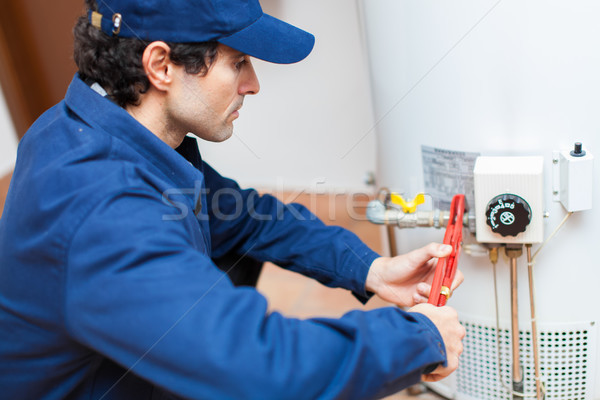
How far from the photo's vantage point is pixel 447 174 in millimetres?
1008

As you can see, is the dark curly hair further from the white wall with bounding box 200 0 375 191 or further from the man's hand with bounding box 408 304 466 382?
the white wall with bounding box 200 0 375 191

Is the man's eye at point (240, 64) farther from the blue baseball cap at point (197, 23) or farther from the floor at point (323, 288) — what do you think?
the floor at point (323, 288)

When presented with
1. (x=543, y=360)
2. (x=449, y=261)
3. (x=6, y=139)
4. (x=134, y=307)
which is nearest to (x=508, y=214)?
(x=449, y=261)

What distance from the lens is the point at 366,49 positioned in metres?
1.09

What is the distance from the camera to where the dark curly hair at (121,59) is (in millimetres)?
801

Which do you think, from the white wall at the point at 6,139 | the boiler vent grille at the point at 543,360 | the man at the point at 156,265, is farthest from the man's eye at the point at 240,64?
the white wall at the point at 6,139

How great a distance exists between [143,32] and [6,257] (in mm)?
322

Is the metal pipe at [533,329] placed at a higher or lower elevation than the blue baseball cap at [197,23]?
lower

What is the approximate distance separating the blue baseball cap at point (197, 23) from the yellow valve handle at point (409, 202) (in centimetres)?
32

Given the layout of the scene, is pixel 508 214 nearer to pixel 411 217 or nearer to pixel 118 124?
pixel 411 217

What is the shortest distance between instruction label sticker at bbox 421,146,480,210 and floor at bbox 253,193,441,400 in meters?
0.42

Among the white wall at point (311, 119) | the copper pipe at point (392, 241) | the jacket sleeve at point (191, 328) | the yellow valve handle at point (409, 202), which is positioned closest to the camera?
the jacket sleeve at point (191, 328)

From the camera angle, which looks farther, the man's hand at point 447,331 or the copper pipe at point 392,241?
the copper pipe at point 392,241

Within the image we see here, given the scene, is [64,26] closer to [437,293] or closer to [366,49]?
[366,49]
